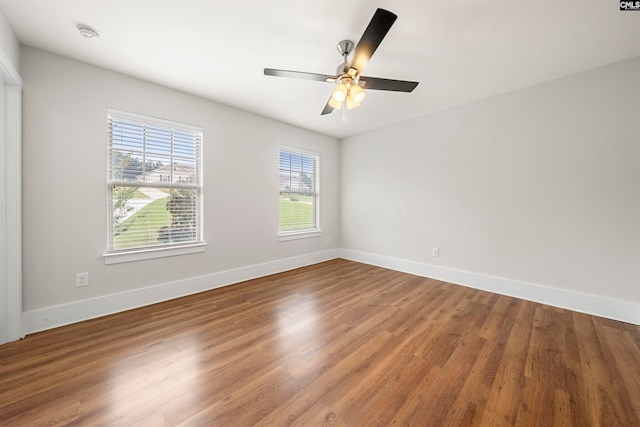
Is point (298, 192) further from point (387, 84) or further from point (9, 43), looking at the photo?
point (9, 43)

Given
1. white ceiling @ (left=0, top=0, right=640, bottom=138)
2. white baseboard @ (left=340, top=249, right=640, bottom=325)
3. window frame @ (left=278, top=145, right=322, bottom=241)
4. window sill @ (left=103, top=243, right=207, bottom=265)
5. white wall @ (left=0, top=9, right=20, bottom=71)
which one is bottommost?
white baseboard @ (left=340, top=249, right=640, bottom=325)

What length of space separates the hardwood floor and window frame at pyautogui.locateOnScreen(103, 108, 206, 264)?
625 mm

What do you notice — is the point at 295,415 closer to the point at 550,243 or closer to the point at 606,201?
the point at 550,243

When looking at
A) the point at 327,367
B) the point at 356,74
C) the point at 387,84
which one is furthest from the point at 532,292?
the point at 356,74

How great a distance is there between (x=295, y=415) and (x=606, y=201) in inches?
141

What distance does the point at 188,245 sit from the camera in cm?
305

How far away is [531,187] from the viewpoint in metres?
2.91

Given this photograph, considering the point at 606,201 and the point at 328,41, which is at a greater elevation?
the point at 328,41

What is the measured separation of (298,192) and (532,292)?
364cm

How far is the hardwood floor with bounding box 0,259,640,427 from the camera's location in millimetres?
1322

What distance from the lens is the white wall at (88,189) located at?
216cm

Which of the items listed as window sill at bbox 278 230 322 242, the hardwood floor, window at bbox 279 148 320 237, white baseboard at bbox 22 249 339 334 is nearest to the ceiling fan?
the hardwood floor

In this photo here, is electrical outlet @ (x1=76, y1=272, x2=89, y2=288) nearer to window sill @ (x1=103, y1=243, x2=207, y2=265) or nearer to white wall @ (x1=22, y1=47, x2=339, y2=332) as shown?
white wall @ (x1=22, y1=47, x2=339, y2=332)

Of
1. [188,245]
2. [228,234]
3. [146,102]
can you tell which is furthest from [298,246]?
[146,102]
